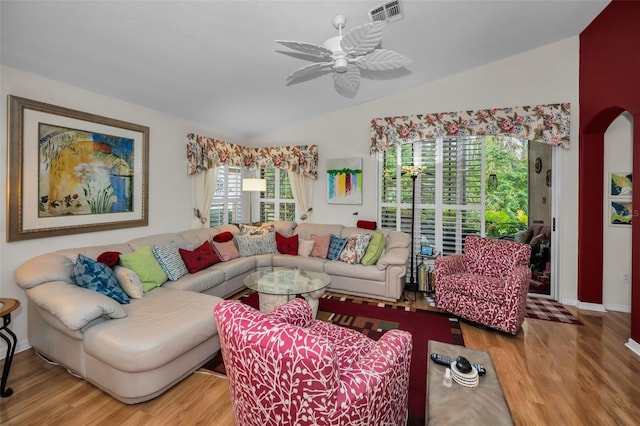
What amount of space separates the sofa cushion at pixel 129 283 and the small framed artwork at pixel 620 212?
530 centimetres

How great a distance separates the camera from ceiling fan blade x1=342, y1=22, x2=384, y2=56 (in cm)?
170

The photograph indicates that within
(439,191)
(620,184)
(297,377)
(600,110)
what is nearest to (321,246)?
(439,191)

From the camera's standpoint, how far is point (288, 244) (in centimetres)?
456

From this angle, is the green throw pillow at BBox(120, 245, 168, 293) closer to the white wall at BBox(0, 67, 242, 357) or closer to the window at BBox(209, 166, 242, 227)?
the white wall at BBox(0, 67, 242, 357)

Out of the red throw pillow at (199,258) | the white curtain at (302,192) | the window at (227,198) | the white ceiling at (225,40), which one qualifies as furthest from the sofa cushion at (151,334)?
the white curtain at (302,192)

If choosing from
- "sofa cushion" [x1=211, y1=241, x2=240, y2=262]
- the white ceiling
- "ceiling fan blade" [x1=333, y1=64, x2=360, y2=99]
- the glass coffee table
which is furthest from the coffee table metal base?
the white ceiling

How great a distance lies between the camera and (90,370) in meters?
2.04

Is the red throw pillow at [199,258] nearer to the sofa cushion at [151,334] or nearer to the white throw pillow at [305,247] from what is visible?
the sofa cushion at [151,334]

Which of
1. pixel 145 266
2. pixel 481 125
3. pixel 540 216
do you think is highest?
pixel 481 125

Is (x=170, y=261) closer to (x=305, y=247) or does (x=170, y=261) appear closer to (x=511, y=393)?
(x=305, y=247)

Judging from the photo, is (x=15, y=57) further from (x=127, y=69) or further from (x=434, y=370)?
(x=434, y=370)

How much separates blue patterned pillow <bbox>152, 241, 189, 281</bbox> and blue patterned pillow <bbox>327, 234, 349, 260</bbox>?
6.39 feet

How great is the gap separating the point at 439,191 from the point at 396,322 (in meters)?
2.21

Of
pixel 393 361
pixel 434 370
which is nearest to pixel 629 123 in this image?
pixel 434 370
